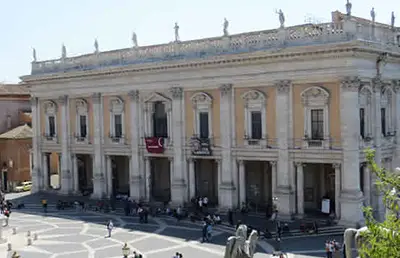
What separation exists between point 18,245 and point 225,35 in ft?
65.1

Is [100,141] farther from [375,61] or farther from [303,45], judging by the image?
[375,61]

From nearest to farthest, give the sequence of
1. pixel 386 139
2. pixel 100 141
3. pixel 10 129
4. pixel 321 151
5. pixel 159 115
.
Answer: pixel 321 151 → pixel 386 139 → pixel 159 115 → pixel 100 141 → pixel 10 129

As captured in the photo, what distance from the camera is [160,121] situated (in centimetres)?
4516

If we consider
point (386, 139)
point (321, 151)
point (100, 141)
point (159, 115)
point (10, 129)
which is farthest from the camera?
point (10, 129)

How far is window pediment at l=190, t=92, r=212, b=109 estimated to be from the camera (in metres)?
41.3

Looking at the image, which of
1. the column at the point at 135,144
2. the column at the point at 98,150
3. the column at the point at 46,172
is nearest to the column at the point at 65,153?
the column at the point at 46,172

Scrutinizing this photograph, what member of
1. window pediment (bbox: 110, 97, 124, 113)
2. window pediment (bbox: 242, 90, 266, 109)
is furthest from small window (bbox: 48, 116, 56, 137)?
window pediment (bbox: 242, 90, 266, 109)

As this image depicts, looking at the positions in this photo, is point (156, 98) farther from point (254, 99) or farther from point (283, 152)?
point (283, 152)

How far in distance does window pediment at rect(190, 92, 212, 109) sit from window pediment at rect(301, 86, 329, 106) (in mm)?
7567

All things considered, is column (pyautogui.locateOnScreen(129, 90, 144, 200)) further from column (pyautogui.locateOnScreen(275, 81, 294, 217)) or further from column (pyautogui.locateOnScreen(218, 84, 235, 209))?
column (pyautogui.locateOnScreen(275, 81, 294, 217))

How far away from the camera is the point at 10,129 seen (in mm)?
62656

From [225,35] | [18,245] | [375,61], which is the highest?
[225,35]

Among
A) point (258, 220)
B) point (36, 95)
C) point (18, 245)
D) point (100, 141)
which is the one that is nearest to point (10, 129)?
point (36, 95)

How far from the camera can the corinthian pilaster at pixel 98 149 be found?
4828 cm
